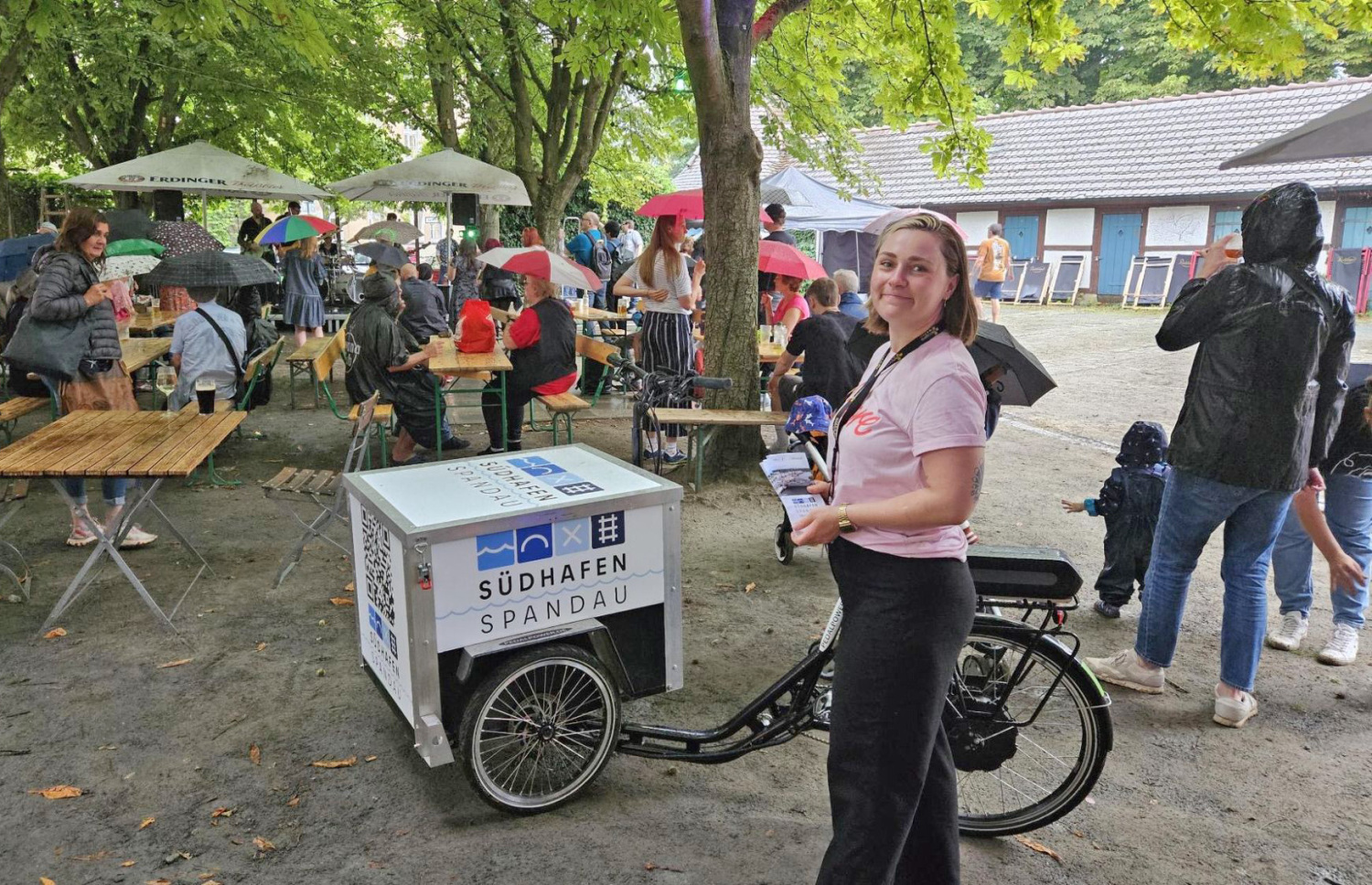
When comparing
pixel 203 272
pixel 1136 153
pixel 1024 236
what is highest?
pixel 1136 153

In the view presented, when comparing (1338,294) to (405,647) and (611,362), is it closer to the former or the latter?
(405,647)

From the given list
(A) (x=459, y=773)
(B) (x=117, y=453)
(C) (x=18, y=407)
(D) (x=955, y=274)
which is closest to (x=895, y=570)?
(D) (x=955, y=274)

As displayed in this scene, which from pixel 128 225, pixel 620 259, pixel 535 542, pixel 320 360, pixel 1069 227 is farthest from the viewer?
pixel 1069 227

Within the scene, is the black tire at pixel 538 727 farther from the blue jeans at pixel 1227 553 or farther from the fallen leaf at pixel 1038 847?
the blue jeans at pixel 1227 553

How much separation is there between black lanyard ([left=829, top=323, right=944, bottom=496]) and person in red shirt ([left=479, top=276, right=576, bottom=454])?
5483 mm

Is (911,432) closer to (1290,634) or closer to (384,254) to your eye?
(1290,634)

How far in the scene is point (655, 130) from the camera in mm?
18219

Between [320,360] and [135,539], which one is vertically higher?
[320,360]

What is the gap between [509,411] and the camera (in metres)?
7.90

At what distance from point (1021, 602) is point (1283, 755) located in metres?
1.67

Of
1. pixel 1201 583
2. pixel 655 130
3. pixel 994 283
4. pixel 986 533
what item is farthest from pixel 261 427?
pixel 994 283

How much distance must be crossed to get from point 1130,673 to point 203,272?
6461mm

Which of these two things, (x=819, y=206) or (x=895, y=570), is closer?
(x=895, y=570)

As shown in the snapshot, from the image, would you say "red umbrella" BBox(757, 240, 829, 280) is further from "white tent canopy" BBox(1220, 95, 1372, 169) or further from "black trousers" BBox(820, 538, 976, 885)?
"black trousers" BBox(820, 538, 976, 885)
